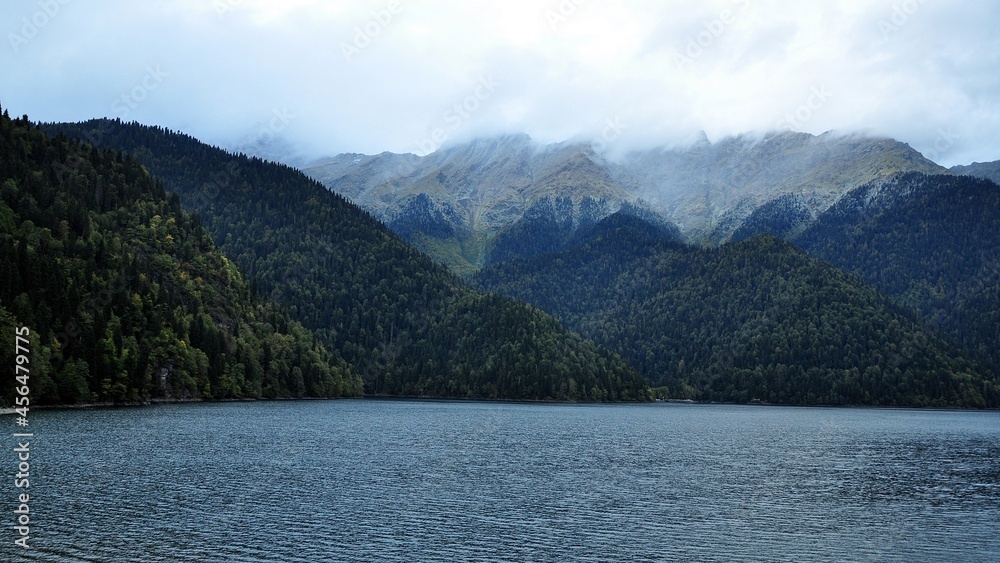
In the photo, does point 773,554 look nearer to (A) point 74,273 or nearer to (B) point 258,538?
(B) point 258,538

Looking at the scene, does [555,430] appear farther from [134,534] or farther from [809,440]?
[134,534]

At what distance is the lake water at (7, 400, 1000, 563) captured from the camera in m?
53.1

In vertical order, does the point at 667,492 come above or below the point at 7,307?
below

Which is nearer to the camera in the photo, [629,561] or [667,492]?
[629,561]

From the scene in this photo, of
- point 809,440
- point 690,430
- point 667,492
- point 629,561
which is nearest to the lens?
point 629,561

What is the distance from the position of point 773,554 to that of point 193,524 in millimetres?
39627

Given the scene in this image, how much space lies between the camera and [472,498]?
71.8m

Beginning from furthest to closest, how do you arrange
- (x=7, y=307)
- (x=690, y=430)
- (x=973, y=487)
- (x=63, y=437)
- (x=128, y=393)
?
(x=690, y=430) < (x=128, y=393) < (x=7, y=307) < (x=63, y=437) < (x=973, y=487)

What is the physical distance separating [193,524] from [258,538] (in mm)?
6175

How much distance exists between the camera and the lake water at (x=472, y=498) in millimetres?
53125

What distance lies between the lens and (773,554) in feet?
176

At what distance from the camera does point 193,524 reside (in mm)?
56438

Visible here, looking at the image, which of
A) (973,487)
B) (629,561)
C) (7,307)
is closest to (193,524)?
(629,561)

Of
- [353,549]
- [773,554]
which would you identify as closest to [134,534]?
[353,549]
